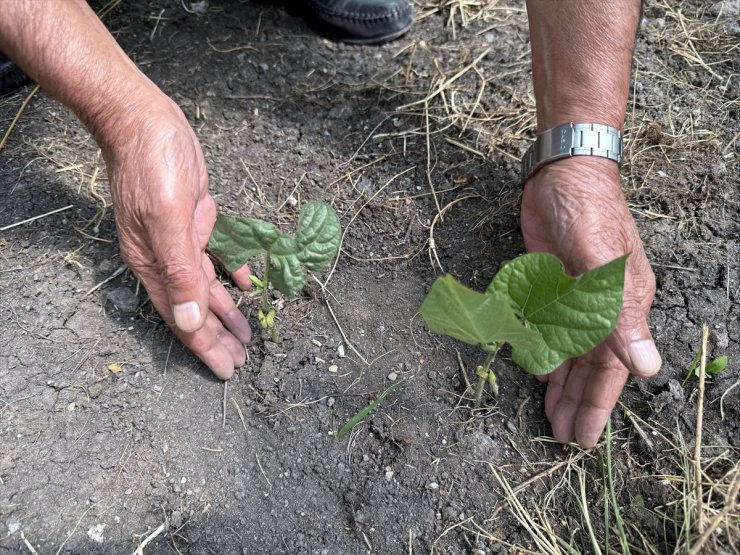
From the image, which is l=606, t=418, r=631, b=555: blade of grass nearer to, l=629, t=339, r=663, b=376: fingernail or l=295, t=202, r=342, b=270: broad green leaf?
l=629, t=339, r=663, b=376: fingernail

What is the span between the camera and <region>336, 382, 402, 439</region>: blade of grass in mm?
1261

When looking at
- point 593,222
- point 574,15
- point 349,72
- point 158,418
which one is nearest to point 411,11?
point 349,72

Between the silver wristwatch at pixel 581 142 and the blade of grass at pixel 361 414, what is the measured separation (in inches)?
24.8

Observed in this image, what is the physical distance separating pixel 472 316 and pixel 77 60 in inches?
37.0

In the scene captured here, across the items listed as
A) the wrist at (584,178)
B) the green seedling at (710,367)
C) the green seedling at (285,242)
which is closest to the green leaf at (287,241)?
the green seedling at (285,242)

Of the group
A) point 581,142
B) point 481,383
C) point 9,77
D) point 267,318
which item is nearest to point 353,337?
point 267,318

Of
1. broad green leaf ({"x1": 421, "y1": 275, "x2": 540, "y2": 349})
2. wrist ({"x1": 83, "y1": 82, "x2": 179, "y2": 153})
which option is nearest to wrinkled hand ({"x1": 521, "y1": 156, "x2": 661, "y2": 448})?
broad green leaf ({"x1": 421, "y1": 275, "x2": 540, "y2": 349})

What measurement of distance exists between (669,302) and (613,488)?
48cm

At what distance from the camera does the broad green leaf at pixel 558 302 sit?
0.95 metres

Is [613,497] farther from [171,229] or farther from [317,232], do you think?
[171,229]

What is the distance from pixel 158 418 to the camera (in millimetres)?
1318

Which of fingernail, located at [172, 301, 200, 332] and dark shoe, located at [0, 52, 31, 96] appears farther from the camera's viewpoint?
dark shoe, located at [0, 52, 31, 96]

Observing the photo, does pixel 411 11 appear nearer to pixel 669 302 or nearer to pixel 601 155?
pixel 601 155

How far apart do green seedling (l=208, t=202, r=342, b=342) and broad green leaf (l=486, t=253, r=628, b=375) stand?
334 millimetres
